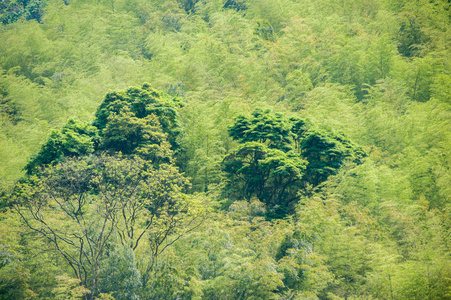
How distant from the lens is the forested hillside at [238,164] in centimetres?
1148

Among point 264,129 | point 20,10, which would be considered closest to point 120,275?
point 264,129

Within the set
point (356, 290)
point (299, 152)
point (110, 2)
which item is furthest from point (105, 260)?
point (110, 2)

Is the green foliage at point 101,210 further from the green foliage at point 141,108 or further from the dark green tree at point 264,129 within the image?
the dark green tree at point 264,129

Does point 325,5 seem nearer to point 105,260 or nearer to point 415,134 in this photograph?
point 415,134

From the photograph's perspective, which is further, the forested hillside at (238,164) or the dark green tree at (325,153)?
the dark green tree at (325,153)

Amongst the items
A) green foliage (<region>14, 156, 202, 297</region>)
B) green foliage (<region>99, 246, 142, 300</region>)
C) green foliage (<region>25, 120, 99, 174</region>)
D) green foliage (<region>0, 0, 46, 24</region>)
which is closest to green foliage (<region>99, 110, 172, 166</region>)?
green foliage (<region>25, 120, 99, 174</region>)

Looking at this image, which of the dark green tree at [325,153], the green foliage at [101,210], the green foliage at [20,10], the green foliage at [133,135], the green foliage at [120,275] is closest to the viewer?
the green foliage at [120,275]

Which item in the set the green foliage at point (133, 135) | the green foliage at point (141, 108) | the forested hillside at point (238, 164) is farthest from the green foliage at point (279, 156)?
the green foliage at point (133, 135)

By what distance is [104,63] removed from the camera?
33.1 m

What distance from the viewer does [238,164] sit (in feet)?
57.6

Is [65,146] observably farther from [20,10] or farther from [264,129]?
[20,10]

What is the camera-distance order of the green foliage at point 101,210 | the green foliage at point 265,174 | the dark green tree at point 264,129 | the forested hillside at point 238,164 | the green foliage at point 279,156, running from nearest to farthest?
the forested hillside at point 238,164 < the green foliage at point 101,210 < the green foliage at point 265,174 < the green foliage at point 279,156 < the dark green tree at point 264,129

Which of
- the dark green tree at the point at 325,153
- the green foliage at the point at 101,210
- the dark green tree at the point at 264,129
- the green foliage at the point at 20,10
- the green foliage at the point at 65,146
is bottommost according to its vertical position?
the dark green tree at the point at 325,153

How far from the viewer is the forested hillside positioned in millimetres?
11477
